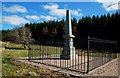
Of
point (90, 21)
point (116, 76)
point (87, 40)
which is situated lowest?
point (116, 76)

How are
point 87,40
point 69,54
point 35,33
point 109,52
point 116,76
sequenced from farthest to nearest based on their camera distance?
point 35,33, point 109,52, point 69,54, point 87,40, point 116,76

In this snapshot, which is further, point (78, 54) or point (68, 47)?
point (68, 47)

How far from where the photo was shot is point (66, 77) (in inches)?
264

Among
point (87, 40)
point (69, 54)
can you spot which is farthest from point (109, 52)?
point (87, 40)

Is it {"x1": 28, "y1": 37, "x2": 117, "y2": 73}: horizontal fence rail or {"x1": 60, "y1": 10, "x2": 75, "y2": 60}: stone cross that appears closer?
{"x1": 28, "y1": 37, "x2": 117, "y2": 73}: horizontal fence rail

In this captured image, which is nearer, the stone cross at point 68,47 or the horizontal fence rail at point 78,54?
the horizontal fence rail at point 78,54

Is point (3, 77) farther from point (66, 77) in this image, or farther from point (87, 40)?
point (87, 40)

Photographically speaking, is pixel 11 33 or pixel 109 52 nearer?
pixel 109 52

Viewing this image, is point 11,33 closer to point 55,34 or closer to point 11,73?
point 55,34

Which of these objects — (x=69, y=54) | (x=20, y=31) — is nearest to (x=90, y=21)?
(x=20, y=31)

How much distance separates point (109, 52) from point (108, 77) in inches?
293

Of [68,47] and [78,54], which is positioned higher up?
[68,47]

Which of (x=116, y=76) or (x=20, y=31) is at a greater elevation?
(x=20, y=31)

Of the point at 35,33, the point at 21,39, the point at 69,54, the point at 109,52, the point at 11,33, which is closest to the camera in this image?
the point at 69,54
